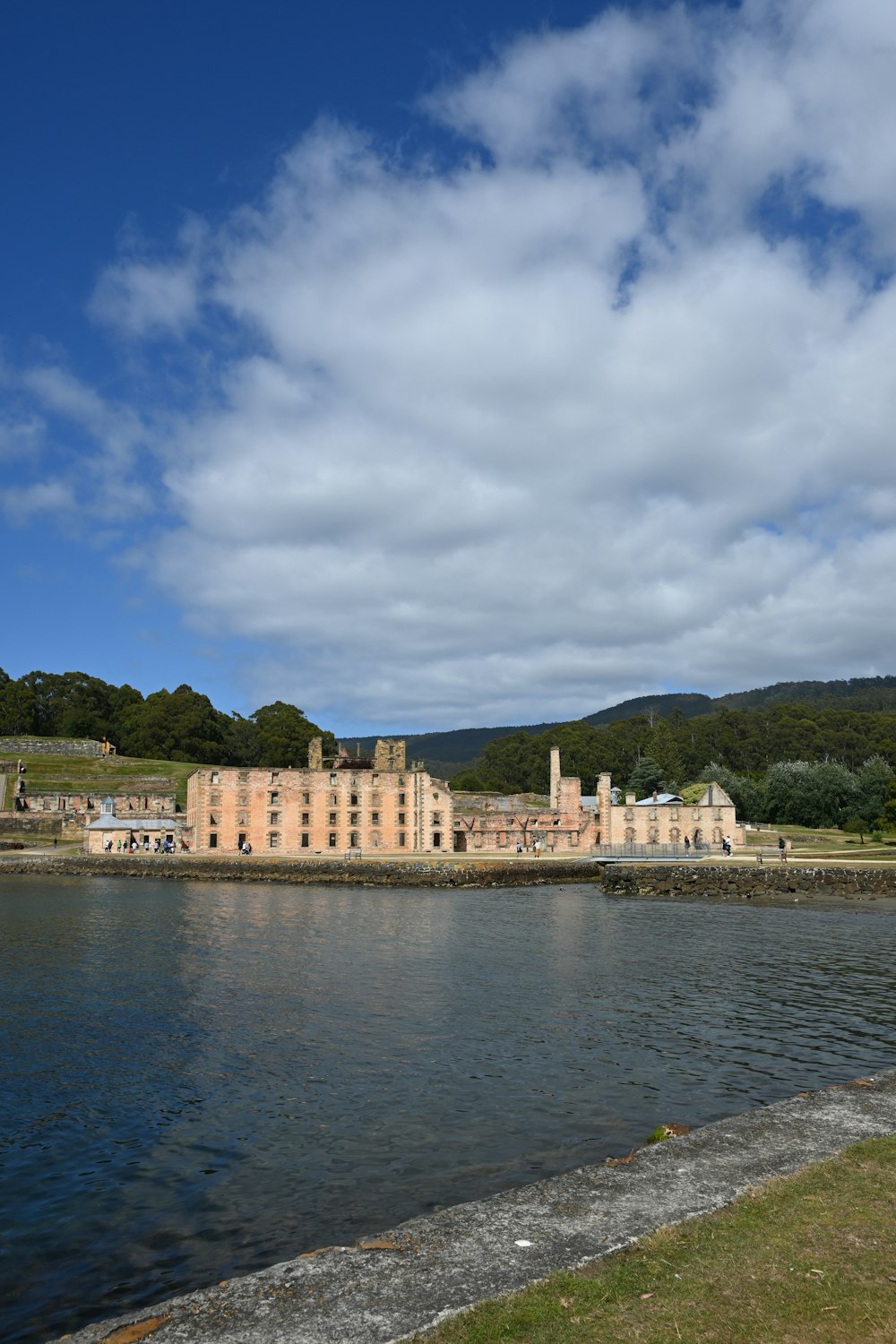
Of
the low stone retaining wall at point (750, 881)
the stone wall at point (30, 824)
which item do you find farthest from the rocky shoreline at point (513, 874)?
the stone wall at point (30, 824)

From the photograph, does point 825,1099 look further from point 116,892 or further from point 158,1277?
point 116,892

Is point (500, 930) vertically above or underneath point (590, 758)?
underneath

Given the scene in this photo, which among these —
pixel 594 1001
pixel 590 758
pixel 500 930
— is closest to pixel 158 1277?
pixel 594 1001

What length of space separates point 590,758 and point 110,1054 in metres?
159

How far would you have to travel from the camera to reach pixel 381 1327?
7730mm

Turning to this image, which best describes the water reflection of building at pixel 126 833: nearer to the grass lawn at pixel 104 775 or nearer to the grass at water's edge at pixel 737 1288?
the grass lawn at pixel 104 775

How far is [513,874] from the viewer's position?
246 feet

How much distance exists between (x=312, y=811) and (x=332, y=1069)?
242ft

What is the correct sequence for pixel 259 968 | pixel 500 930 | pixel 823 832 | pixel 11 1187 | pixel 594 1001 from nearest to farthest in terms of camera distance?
pixel 11 1187, pixel 594 1001, pixel 259 968, pixel 500 930, pixel 823 832

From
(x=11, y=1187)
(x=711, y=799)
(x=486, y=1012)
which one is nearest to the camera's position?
(x=11, y=1187)

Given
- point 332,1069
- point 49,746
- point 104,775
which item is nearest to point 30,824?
point 104,775

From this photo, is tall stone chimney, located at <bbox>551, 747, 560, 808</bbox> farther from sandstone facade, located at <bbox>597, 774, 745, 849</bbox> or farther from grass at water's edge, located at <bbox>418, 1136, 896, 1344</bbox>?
grass at water's edge, located at <bbox>418, 1136, 896, 1344</bbox>

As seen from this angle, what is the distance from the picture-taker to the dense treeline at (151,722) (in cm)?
14600

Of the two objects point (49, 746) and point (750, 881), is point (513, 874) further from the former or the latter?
point (49, 746)
